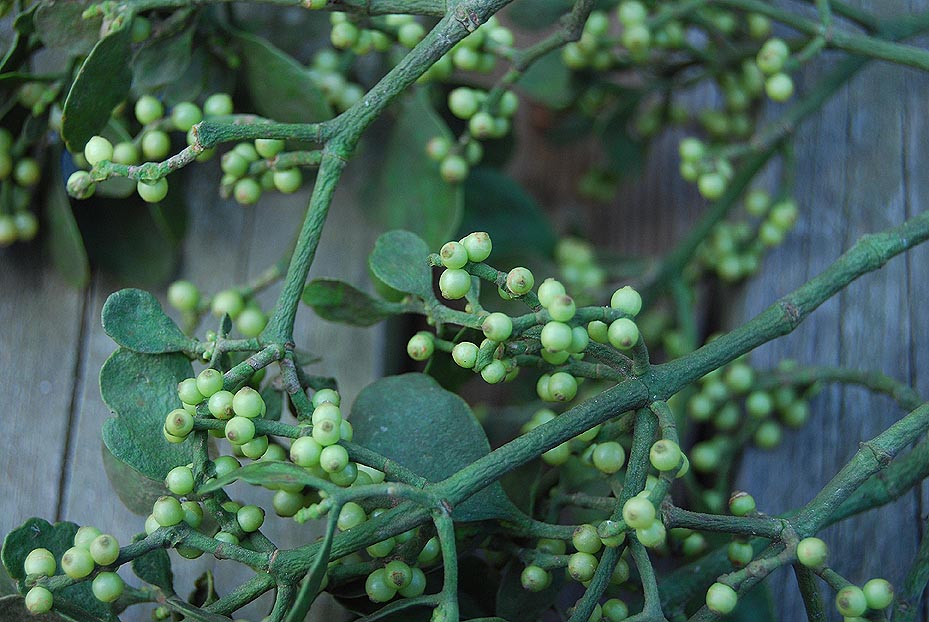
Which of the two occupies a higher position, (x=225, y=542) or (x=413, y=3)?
(x=413, y=3)

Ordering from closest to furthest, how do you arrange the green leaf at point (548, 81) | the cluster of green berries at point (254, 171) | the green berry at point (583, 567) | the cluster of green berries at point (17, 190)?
the green berry at point (583, 567) → the cluster of green berries at point (254, 171) → the cluster of green berries at point (17, 190) → the green leaf at point (548, 81)

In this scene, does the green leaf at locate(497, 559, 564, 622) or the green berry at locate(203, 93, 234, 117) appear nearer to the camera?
the green leaf at locate(497, 559, 564, 622)

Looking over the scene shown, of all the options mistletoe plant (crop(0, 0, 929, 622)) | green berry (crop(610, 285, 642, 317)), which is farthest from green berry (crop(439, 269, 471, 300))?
green berry (crop(610, 285, 642, 317))

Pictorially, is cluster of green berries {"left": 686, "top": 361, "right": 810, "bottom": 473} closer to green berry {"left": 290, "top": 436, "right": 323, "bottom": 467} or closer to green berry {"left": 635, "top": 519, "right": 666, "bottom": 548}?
green berry {"left": 635, "top": 519, "right": 666, "bottom": 548}

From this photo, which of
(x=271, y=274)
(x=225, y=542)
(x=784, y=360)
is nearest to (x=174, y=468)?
(x=225, y=542)

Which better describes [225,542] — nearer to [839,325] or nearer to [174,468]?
[174,468]

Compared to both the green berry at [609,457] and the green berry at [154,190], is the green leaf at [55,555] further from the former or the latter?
the green berry at [609,457]

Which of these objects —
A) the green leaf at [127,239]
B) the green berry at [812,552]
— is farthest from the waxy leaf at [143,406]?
the green berry at [812,552]
